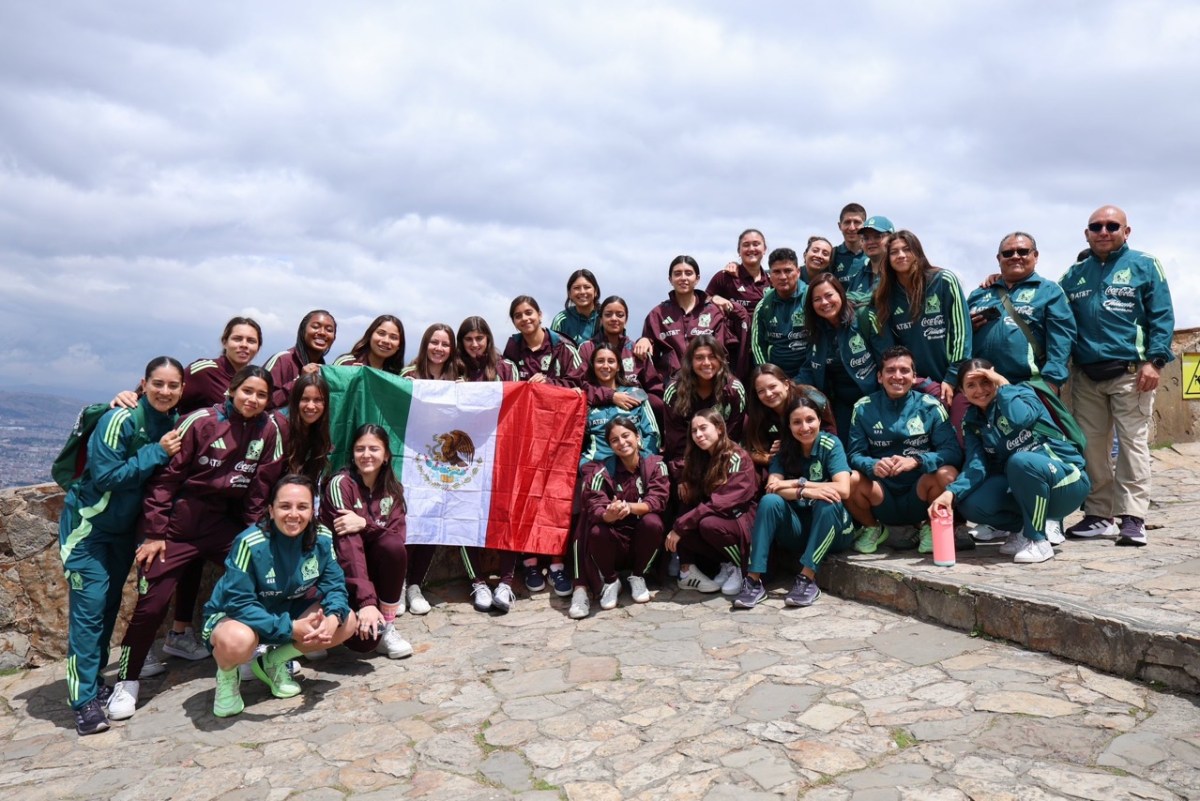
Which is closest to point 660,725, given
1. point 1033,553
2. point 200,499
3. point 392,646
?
point 392,646

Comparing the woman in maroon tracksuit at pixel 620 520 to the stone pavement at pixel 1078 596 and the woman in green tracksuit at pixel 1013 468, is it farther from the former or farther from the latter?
the woman in green tracksuit at pixel 1013 468

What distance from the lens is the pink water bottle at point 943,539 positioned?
600cm

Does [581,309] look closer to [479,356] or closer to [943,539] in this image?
[479,356]

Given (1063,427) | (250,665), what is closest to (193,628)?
(250,665)

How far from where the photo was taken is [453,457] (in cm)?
734

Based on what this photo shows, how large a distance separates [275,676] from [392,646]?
82 cm

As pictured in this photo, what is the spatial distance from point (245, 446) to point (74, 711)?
197 cm

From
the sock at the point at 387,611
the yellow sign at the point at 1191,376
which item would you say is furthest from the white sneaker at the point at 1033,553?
the yellow sign at the point at 1191,376

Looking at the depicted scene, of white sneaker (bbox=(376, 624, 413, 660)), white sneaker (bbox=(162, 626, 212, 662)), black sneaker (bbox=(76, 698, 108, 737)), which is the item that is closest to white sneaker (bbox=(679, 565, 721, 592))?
white sneaker (bbox=(376, 624, 413, 660))

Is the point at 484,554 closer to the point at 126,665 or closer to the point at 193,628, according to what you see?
the point at 193,628

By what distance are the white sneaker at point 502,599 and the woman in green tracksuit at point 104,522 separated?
261cm

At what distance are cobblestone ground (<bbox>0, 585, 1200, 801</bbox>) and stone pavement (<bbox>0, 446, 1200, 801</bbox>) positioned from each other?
16 millimetres

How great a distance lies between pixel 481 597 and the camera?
273 inches

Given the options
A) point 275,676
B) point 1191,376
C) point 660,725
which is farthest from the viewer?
point 1191,376
